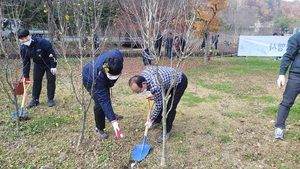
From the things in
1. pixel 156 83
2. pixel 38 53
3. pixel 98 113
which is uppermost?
pixel 38 53

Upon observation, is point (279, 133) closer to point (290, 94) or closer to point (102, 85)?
point (290, 94)

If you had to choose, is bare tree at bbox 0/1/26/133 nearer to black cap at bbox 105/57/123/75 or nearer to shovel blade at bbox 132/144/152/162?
black cap at bbox 105/57/123/75

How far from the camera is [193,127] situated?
3.77 meters

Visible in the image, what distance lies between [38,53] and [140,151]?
2328 mm

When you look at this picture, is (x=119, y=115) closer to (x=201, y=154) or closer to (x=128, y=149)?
(x=128, y=149)

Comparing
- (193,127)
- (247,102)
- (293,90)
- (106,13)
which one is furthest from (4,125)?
(106,13)

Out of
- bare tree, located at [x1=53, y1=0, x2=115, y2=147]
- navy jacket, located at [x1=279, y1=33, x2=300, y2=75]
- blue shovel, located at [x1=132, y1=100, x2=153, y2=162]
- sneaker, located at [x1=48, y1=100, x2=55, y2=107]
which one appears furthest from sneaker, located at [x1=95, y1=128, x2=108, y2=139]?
navy jacket, located at [x1=279, y1=33, x2=300, y2=75]

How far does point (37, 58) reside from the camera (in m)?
4.09

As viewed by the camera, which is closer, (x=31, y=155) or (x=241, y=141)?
(x=31, y=155)

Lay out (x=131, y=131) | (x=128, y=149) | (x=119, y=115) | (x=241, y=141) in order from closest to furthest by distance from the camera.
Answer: (x=128, y=149) < (x=241, y=141) < (x=131, y=131) < (x=119, y=115)

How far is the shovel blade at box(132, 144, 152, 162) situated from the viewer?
293 cm

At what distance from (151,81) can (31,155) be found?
1652 millimetres

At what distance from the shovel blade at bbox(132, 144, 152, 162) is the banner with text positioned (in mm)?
10575

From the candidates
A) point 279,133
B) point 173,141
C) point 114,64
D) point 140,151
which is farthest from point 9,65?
point 279,133
